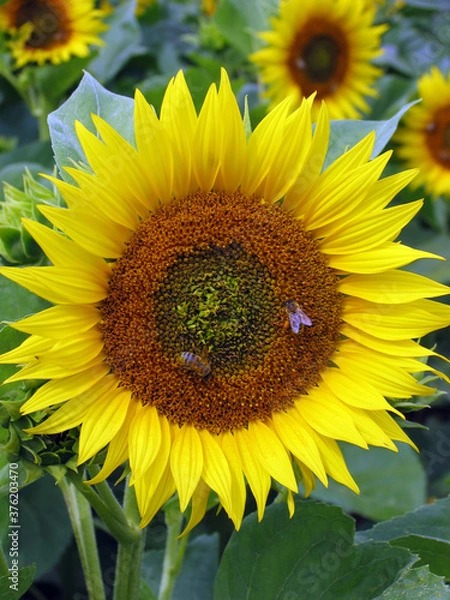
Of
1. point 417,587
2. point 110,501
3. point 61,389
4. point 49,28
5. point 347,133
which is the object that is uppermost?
point 49,28

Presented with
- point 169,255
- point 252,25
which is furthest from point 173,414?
→ point 252,25

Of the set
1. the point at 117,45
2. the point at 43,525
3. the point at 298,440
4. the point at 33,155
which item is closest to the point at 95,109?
the point at 298,440

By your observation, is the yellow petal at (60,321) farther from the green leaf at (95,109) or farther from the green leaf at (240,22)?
the green leaf at (240,22)

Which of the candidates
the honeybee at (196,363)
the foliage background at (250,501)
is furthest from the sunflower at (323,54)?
the honeybee at (196,363)

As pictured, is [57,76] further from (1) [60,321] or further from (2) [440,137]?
(1) [60,321]

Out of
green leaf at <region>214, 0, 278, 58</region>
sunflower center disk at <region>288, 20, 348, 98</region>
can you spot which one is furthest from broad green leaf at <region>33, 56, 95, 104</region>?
sunflower center disk at <region>288, 20, 348, 98</region>

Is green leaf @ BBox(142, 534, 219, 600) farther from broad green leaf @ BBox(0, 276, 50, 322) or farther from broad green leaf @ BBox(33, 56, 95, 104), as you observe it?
broad green leaf @ BBox(33, 56, 95, 104)

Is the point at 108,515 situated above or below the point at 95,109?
below
